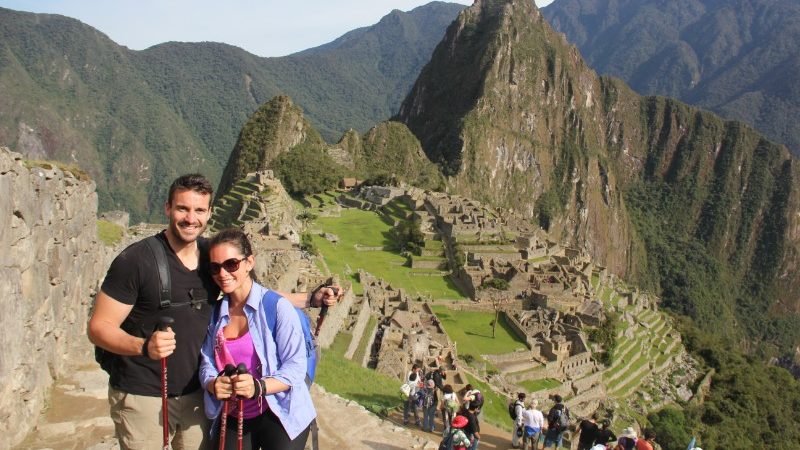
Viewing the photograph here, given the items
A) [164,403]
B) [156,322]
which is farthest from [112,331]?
[164,403]

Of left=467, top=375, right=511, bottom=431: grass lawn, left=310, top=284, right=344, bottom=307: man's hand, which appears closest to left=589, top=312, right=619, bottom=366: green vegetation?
left=467, top=375, right=511, bottom=431: grass lawn

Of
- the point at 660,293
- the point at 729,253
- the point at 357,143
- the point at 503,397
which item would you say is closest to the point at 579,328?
the point at 503,397

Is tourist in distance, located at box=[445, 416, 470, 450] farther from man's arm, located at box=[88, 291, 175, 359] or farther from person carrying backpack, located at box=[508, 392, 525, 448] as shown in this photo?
man's arm, located at box=[88, 291, 175, 359]

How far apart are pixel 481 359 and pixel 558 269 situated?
18.7 m

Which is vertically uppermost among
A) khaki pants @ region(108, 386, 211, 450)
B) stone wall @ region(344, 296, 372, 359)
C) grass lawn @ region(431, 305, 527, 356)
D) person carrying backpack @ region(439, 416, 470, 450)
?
khaki pants @ region(108, 386, 211, 450)

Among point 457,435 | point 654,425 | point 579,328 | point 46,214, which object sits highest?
point 46,214

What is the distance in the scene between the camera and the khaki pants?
4.33 meters

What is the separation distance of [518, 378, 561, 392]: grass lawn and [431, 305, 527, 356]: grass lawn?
193cm

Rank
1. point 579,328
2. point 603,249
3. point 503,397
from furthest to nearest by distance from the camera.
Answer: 1. point 603,249
2. point 579,328
3. point 503,397

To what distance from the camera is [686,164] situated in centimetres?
19925

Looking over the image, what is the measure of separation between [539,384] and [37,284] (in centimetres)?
2360

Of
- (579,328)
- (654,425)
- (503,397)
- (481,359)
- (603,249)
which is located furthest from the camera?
(603,249)

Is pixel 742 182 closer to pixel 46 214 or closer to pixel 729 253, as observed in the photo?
pixel 729 253

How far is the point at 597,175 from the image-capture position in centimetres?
17075
